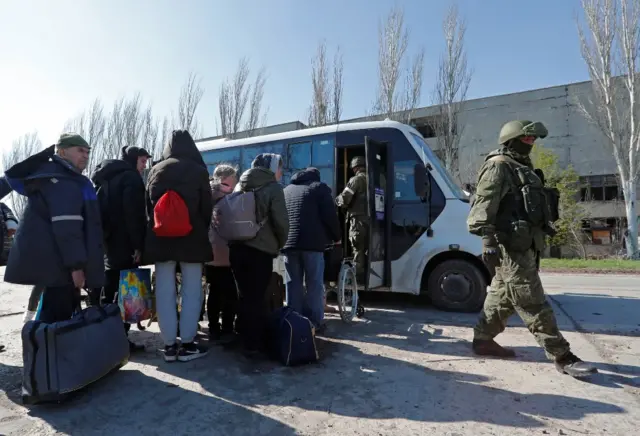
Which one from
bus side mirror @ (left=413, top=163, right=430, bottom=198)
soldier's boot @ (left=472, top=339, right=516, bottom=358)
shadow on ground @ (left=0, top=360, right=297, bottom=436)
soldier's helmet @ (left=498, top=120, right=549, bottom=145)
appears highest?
soldier's helmet @ (left=498, top=120, right=549, bottom=145)

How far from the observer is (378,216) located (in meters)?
5.50

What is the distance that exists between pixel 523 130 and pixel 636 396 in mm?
2172

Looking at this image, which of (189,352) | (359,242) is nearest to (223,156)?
(359,242)

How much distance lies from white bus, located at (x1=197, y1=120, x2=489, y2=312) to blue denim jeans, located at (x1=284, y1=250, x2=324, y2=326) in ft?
3.61

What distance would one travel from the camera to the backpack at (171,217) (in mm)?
3297

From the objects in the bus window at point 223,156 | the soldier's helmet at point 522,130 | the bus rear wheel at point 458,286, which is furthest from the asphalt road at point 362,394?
the bus window at point 223,156

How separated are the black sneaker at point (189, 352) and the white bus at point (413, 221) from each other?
8.21 feet

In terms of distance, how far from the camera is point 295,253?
4.41 metres

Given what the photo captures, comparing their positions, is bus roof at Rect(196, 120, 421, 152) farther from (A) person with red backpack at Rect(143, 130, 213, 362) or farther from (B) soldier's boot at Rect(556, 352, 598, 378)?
(B) soldier's boot at Rect(556, 352, 598, 378)

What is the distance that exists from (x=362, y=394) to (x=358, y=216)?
9.56 ft

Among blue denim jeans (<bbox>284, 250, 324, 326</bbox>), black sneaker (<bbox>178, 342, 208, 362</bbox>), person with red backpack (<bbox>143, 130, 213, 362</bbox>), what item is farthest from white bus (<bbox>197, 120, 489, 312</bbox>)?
black sneaker (<bbox>178, 342, 208, 362</bbox>)

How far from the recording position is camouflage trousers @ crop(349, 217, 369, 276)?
5434 millimetres

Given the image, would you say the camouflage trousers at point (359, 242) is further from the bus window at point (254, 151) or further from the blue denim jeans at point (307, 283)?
the bus window at point (254, 151)

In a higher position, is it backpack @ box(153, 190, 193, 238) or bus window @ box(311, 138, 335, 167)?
bus window @ box(311, 138, 335, 167)
